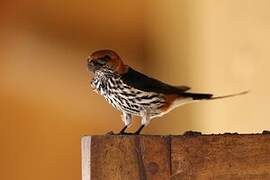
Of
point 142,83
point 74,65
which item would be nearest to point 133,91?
point 142,83

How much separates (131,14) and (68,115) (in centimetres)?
43

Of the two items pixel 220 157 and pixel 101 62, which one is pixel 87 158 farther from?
pixel 101 62

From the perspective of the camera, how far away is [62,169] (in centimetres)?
248

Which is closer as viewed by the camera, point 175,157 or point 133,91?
point 175,157

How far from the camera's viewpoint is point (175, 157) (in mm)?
725

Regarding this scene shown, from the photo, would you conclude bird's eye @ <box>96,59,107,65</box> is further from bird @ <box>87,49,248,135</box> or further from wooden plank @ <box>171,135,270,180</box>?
wooden plank @ <box>171,135,270,180</box>

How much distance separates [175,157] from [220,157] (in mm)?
47

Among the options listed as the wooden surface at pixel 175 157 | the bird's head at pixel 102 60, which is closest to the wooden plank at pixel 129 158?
the wooden surface at pixel 175 157

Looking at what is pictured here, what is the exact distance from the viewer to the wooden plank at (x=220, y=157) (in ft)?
2.38

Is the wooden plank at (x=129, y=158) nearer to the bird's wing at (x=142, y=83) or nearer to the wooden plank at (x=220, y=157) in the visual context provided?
the wooden plank at (x=220, y=157)

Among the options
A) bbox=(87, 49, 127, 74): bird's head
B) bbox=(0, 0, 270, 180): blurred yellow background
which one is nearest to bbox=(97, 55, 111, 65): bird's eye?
bbox=(87, 49, 127, 74): bird's head

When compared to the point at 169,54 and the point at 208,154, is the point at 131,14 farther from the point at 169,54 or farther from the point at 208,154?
the point at 208,154

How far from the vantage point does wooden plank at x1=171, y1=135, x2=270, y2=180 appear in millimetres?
726

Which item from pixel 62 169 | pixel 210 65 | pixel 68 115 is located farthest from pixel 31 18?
pixel 210 65
